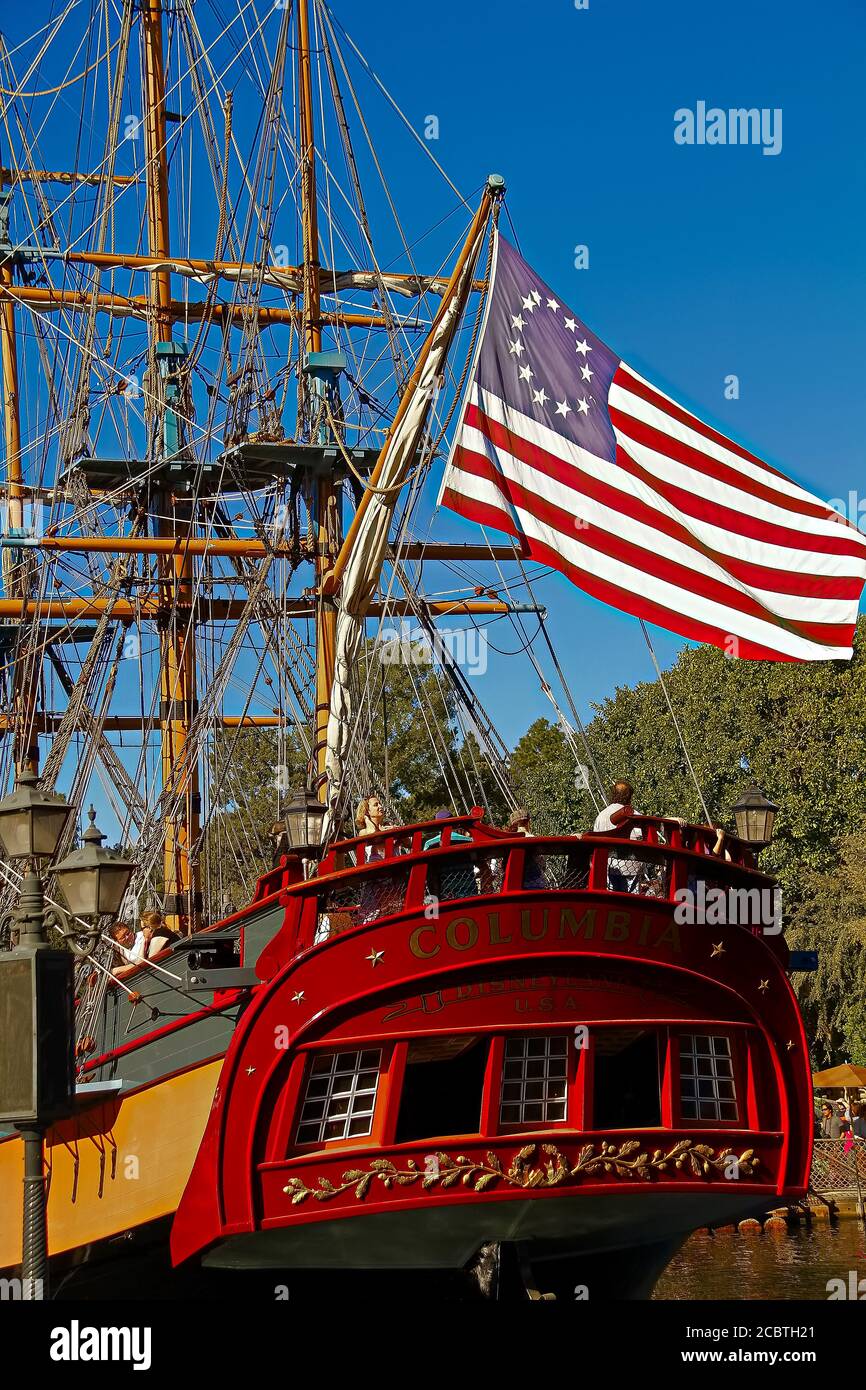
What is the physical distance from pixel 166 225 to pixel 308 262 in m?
8.84

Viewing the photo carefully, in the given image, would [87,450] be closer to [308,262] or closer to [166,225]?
[166,225]

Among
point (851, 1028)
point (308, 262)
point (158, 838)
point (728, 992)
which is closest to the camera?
point (728, 992)

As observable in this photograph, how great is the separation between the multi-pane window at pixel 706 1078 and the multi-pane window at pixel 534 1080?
0.95 m

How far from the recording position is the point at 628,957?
12.1 m

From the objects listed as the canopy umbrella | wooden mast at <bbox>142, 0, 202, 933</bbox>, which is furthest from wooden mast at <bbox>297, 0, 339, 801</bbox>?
the canopy umbrella

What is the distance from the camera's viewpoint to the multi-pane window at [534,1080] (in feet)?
39.2

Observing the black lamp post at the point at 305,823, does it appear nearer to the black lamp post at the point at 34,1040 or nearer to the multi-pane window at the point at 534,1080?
the multi-pane window at the point at 534,1080

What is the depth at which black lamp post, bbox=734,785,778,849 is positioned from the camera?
521 inches

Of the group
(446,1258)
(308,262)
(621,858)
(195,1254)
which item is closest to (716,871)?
(621,858)

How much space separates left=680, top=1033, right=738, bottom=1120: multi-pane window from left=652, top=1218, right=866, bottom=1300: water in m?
4.38

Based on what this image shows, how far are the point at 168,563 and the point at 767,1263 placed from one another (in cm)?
1577

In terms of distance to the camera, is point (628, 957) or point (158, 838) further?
point (158, 838)

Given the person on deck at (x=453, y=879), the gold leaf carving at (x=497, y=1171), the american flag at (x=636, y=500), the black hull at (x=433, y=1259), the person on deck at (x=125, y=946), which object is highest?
the american flag at (x=636, y=500)

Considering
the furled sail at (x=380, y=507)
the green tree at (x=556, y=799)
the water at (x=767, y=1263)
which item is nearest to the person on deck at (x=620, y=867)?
the furled sail at (x=380, y=507)
